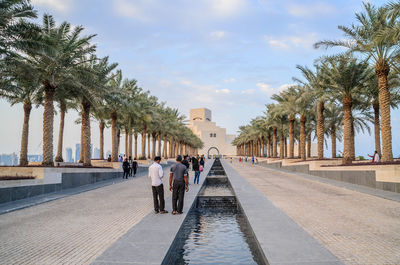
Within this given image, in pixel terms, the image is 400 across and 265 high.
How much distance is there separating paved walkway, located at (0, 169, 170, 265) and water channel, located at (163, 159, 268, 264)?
4.29 ft

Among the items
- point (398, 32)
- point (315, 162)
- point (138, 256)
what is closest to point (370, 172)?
point (398, 32)

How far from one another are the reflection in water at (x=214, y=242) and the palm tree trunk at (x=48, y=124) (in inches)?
489

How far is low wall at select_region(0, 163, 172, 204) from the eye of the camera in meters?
12.5

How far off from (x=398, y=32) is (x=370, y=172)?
732 cm

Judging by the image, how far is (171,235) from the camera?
6.77 m

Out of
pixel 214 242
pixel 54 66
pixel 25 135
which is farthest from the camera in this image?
pixel 25 135

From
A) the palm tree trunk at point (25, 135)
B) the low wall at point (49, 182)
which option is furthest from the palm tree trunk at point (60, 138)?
the low wall at point (49, 182)

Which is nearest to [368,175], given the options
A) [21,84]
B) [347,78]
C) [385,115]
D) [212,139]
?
[385,115]

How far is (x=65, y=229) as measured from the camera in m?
7.79

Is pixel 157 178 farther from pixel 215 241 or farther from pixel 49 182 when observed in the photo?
pixel 49 182

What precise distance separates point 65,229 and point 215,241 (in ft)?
11.2

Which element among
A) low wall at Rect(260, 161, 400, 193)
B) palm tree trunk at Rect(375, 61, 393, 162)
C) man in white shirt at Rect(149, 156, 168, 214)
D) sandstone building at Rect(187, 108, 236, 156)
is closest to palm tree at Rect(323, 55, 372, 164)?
low wall at Rect(260, 161, 400, 193)

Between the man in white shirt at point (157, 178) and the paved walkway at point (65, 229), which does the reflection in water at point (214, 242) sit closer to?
the man in white shirt at point (157, 178)

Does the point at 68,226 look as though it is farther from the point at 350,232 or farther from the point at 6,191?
the point at 350,232
